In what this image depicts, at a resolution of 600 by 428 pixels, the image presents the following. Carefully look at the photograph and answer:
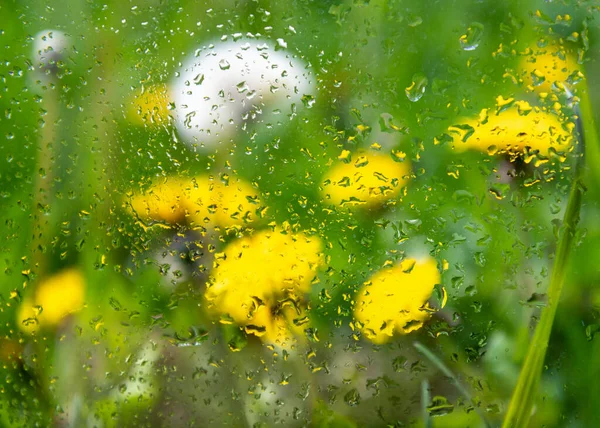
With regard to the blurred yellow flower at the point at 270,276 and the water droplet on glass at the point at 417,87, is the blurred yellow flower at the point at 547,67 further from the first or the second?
the blurred yellow flower at the point at 270,276

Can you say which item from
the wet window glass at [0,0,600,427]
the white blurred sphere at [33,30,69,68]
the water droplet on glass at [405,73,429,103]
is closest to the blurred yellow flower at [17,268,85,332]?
the wet window glass at [0,0,600,427]

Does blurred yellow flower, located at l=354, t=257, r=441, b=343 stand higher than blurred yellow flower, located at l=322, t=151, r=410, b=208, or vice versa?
blurred yellow flower, located at l=322, t=151, r=410, b=208

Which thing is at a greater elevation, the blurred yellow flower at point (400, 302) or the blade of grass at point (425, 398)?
the blurred yellow flower at point (400, 302)

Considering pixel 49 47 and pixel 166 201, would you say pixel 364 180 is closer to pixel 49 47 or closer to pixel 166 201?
pixel 166 201

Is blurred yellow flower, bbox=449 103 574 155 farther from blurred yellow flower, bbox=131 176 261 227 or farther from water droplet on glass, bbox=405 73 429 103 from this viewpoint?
blurred yellow flower, bbox=131 176 261 227

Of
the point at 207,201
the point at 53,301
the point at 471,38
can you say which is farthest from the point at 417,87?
the point at 53,301

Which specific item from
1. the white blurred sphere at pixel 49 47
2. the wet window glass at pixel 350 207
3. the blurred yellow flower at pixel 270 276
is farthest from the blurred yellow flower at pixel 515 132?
the white blurred sphere at pixel 49 47

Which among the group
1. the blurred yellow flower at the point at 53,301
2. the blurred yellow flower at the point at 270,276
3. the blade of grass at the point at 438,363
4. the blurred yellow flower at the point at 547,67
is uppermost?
the blurred yellow flower at the point at 547,67
